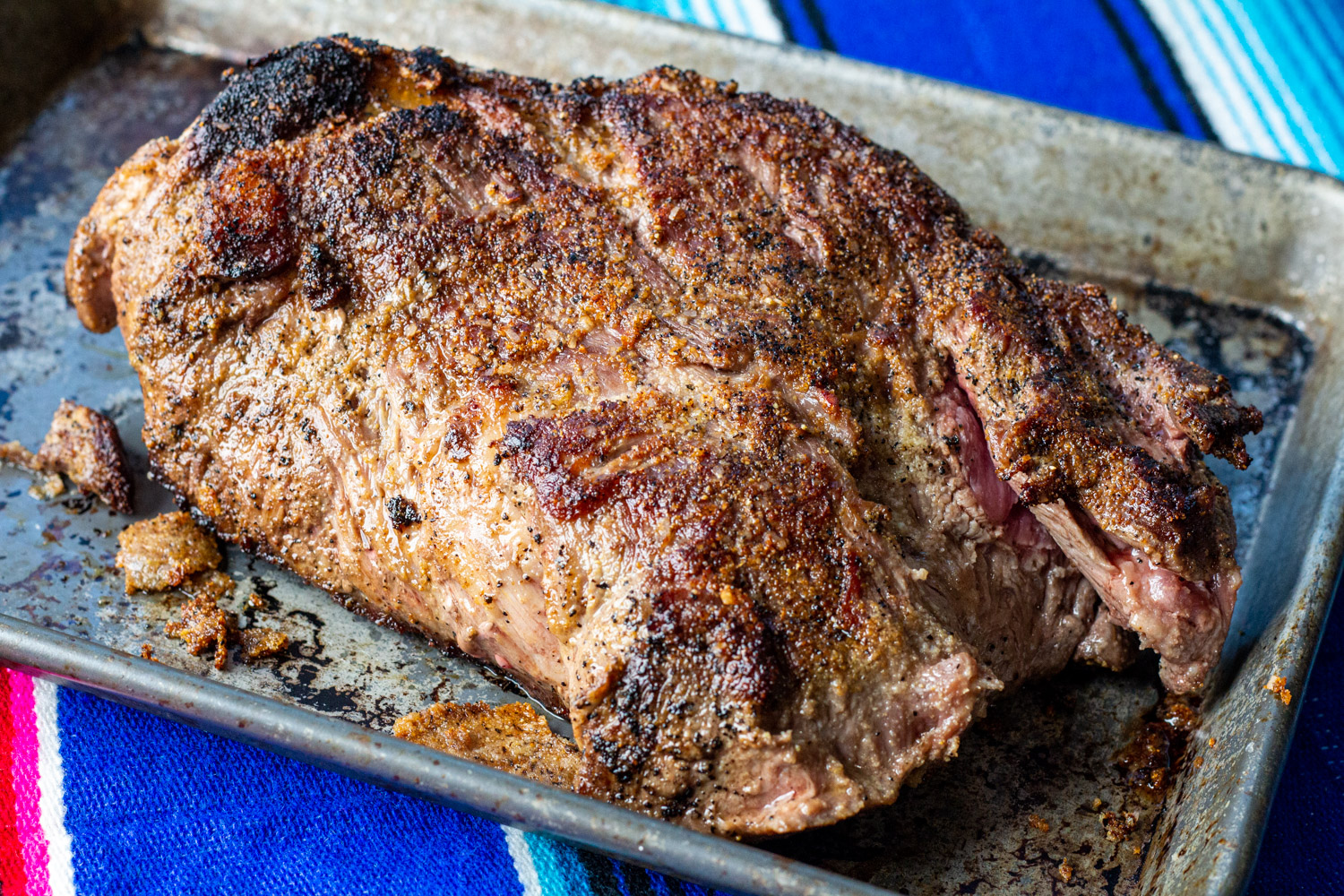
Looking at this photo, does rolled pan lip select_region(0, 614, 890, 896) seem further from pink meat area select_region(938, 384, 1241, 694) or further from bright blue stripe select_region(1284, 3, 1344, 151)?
bright blue stripe select_region(1284, 3, 1344, 151)

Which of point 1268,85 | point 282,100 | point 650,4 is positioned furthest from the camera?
point 650,4

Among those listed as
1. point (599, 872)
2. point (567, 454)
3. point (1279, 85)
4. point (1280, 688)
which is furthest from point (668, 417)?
point (1279, 85)

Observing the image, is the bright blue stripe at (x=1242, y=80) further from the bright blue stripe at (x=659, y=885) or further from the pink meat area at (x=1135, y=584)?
the bright blue stripe at (x=659, y=885)

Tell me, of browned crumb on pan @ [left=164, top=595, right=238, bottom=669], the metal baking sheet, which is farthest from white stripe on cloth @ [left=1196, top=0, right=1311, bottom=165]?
browned crumb on pan @ [left=164, top=595, right=238, bottom=669]

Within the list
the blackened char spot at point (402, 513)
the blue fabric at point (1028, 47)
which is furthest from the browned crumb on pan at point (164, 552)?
the blue fabric at point (1028, 47)

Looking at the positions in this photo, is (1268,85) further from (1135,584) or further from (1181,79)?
(1135,584)

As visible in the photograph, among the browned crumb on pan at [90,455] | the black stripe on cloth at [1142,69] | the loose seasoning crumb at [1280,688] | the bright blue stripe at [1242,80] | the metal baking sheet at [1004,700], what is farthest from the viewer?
the black stripe on cloth at [1142,69]
